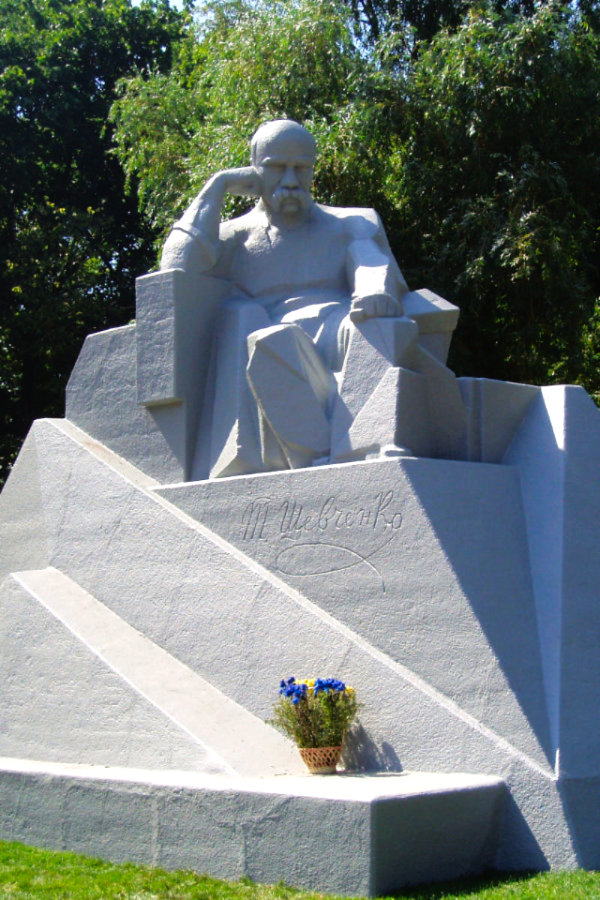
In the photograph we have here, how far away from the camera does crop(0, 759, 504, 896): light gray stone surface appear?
4617 mm

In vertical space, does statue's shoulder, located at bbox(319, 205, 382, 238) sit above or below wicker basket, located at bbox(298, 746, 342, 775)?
above

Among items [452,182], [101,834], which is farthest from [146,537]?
[452,182]

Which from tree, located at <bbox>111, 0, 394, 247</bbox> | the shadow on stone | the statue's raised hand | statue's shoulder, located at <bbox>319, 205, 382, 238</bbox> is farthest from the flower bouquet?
tree, located at <bbox>111, 0, 394, 247</bbox>

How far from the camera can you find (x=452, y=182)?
1297cm

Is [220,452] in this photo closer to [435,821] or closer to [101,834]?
[101,834]

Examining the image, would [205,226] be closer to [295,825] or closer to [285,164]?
[285,164]

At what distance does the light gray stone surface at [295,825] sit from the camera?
4.62 meters

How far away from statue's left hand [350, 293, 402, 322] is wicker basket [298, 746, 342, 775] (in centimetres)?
245

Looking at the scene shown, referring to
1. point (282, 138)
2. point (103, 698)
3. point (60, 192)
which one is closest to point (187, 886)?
point (103, 698)

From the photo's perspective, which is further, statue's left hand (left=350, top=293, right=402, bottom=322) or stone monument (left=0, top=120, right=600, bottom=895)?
statue's left hand (left=350, top=293, right=402, bottom=322)

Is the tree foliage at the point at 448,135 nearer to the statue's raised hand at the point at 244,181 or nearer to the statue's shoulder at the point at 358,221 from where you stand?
the statue's shoulder at the point at 358,221

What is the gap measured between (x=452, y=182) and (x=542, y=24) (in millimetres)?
1942

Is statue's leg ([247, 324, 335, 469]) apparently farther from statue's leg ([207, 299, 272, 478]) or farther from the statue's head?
the statue's head
